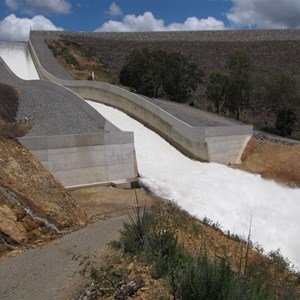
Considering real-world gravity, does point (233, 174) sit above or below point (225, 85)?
below

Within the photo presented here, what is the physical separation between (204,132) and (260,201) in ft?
14.3

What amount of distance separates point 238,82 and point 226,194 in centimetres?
1714

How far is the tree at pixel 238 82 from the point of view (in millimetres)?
29766

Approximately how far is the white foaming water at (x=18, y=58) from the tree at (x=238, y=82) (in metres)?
14.4

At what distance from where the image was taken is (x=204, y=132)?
701 inches

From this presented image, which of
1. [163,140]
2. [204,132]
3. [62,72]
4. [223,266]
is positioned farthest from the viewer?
[62,72]

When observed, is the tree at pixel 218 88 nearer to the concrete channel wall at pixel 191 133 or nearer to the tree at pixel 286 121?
the tree at pixel 286 121

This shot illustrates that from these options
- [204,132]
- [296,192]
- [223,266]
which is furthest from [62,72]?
[223,266]

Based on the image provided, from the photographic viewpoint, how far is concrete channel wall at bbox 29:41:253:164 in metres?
18.0

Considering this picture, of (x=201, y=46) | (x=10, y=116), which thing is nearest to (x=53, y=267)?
(x=10, y=116)

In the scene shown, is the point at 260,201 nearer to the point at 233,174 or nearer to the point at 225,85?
the point at 233,174

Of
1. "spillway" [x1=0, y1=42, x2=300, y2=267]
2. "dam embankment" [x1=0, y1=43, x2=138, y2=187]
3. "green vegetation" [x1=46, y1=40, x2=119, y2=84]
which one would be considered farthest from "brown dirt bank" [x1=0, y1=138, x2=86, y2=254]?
"green vegetation" [x1=46, y1=40, x2=119, y2=84]

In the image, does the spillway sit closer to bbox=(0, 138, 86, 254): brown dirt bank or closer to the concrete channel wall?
the concrete channel wall

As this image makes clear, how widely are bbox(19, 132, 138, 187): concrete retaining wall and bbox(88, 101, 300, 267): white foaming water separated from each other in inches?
39.8
